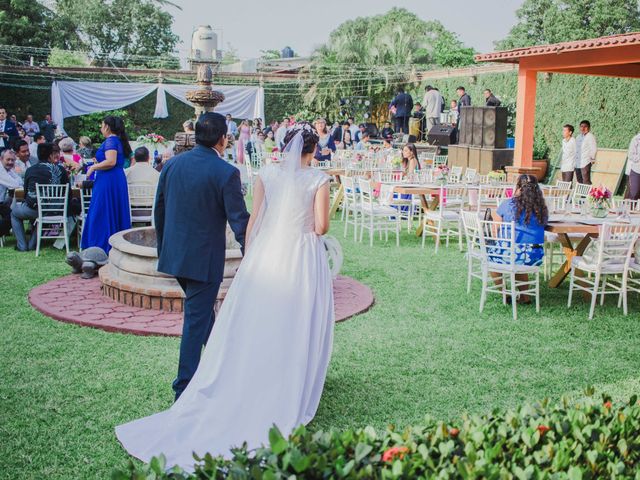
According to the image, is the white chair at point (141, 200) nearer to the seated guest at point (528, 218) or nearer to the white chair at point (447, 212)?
the white chair at point (447, 212)

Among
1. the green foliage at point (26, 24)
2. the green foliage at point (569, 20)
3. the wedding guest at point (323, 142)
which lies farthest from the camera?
the green foliage at point (569, 20)

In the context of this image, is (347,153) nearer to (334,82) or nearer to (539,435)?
(334,82)

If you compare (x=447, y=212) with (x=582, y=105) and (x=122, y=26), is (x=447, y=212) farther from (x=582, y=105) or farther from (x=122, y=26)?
(x=122, y=26)

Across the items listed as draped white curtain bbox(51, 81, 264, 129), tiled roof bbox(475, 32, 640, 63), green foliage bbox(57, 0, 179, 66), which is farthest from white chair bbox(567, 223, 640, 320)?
green foliage bbox(57, 0, 179, 66)

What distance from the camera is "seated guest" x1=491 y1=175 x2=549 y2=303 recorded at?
6.59 metres

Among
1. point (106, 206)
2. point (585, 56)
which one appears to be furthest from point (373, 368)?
point (585, 56)

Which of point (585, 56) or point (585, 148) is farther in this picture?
point (585, 148)

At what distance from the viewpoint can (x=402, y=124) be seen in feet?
76.3

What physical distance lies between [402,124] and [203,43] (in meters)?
12.7

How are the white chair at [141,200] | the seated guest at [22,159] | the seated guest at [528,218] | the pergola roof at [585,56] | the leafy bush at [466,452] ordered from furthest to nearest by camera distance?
the pergola roof at [585,56], the seated guest at [22,159], the white chair at [141,200], the seated guest at [528,218], the leafy bush at [466,452]

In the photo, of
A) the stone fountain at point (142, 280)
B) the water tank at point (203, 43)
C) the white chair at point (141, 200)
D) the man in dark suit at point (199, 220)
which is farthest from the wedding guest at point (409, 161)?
the man in dark suit at point (199, 220)

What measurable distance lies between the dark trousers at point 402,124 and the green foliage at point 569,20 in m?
23.5

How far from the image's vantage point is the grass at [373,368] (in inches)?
154

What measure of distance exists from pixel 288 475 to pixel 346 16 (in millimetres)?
65925
